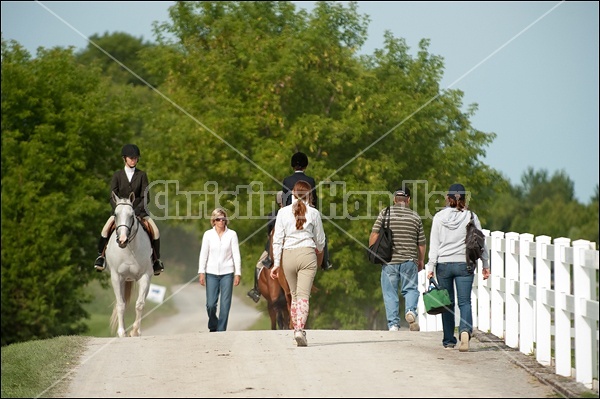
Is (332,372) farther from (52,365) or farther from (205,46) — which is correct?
(205,46)

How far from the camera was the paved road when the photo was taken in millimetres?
10094

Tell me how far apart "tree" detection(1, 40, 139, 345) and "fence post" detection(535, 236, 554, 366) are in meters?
33.5

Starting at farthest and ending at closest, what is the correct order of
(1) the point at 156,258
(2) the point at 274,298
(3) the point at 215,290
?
(2) the point at 274,298
(1) the point at 156,258
(3) the point at 215,290

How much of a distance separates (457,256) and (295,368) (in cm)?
266

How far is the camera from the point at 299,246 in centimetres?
1314

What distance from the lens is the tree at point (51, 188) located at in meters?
44.5

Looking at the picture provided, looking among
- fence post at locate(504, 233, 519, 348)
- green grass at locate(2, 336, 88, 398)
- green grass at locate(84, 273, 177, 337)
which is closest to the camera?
green grass at locate(2, 336, 88, 398)

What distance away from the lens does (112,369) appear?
11.7 meters

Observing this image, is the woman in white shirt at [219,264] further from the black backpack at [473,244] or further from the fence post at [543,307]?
the fence post at [543,307]

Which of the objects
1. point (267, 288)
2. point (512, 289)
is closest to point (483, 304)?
point (512, 289)

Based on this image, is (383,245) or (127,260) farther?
(127,260)

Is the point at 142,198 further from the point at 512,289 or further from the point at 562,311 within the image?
the point at 562,311

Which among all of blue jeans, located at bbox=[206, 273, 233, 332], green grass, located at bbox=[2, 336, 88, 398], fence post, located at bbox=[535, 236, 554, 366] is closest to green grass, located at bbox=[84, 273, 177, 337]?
blue jeans, located at bbox=[206, 273, 233, 332]

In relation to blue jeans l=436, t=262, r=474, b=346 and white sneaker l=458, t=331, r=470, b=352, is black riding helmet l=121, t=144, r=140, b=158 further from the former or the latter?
white sneaker l=458, t=331, r=470, b=352
